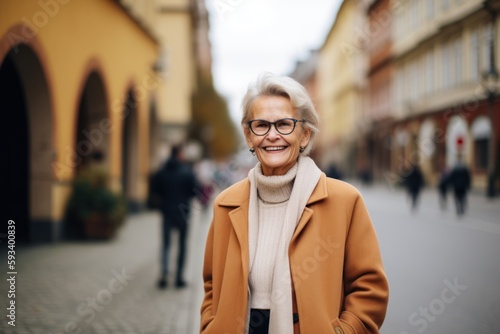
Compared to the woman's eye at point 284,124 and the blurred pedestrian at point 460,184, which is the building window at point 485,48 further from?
the woman's eye at point 284,124

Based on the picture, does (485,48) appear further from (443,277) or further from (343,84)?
Answer: (343,84)

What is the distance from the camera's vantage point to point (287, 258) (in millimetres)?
2561

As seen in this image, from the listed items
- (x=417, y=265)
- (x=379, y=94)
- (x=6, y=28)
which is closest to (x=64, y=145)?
(x=6, y=28)

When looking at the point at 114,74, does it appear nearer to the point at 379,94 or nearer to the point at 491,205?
the point at 491,205

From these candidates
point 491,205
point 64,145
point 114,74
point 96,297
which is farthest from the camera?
point 491,205

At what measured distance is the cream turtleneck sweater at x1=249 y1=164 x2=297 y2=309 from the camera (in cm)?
263

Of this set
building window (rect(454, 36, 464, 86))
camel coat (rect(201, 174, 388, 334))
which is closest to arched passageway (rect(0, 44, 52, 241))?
camel coat (rect(201, 174, 388, 334))

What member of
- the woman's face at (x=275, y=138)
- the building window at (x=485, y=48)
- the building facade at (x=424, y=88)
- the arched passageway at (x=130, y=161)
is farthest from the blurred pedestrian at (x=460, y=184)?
the woman's face at (x=275, y=138)

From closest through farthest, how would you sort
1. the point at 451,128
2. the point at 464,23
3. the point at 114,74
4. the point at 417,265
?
the point at 417,265 < the point at 114,74 < the point at 464,23 < the point at 451,128

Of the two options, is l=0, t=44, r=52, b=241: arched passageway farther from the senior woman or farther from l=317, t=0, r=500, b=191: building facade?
l=317, t=0, r=500, b=191: building facade

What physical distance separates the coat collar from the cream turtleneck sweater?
79mm

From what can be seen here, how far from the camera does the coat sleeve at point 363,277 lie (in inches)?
99.4

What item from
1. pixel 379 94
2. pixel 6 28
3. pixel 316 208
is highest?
pixel 379 94

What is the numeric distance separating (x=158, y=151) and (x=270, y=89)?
21698 millimetres
